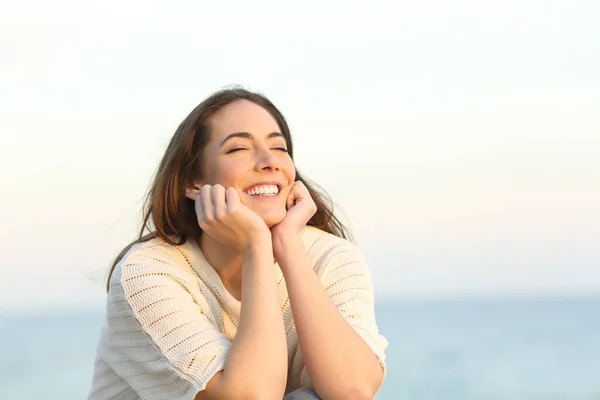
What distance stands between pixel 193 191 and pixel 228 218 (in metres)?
0.39

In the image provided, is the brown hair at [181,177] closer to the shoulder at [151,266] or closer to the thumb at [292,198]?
the shoulder at [151,266]

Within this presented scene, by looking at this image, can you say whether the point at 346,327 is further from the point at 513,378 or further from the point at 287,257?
the point at 513,378

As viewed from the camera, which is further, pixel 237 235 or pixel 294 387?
pixel 294 387

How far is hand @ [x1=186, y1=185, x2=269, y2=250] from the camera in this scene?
8.14ft

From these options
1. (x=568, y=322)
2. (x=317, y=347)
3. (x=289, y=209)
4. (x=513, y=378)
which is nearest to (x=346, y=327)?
(x=317, y=347)

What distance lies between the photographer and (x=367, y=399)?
241 centimetres

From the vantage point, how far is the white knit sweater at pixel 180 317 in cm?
236

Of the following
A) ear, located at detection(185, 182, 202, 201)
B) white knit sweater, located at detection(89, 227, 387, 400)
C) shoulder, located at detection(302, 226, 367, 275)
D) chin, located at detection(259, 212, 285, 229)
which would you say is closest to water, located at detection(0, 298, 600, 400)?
shoulder, located at detection(302, 226, 367, 275)

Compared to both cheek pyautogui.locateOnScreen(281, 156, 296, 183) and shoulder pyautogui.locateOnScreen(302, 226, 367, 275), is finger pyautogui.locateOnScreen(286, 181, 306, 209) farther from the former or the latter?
shoulder pyautogui.locateOnScreen(302, 226, 367, 275)

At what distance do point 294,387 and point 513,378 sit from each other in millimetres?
7867

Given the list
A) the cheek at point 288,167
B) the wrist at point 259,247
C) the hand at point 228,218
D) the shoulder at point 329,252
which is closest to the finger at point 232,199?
the hand at point 228,218

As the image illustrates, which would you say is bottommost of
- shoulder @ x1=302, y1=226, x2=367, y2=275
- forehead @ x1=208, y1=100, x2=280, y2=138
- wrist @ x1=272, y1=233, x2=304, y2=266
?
shoulder @ x1=302, y1=226, x2=367, y2=275

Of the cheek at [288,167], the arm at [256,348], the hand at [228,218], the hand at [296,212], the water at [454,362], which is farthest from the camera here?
the water at [454,362]

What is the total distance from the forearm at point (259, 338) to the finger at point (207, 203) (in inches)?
7.2
